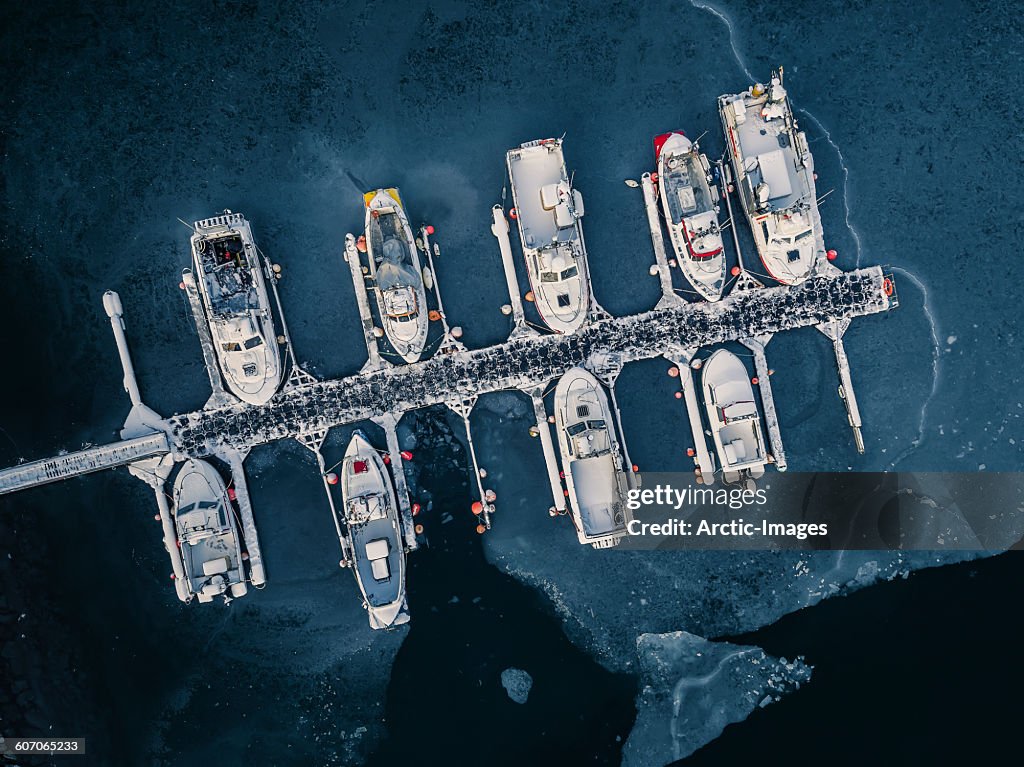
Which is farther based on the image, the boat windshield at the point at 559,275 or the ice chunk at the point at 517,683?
the ice chunk at the point at 517,683

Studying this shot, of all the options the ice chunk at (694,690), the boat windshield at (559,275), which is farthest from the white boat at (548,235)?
the ice chunk at (694,690)

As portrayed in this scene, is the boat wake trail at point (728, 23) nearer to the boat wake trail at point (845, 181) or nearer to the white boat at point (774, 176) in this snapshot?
the white boat at point (774, 176)

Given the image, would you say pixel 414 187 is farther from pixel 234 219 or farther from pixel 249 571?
pixel 249 571

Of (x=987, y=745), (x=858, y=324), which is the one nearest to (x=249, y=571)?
(x=858, y=324)

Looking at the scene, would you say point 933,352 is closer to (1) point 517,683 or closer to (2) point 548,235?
(2) point 548,235

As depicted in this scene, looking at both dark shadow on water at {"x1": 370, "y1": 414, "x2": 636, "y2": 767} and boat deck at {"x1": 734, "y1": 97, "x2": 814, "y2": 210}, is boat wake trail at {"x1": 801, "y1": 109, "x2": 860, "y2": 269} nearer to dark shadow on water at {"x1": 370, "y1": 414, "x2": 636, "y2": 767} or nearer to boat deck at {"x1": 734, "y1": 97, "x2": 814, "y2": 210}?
boat deck at {"x1": 734, "y1": 97, "x2": 814, "y2": 210}
